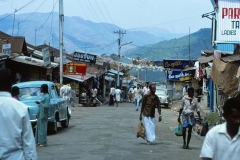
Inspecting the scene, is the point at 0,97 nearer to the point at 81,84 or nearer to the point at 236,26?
the point at 236,26

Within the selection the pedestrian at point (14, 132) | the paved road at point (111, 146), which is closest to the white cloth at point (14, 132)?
the pedestrian at point (14, 132)

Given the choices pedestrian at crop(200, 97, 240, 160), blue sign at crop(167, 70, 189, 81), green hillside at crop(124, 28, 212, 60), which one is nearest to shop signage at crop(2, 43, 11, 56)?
pedestrian at crop(200, 97, 240, 160)

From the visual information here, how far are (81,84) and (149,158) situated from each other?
35426 mm

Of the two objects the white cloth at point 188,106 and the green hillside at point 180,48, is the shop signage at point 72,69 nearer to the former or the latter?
the white cloth at point 188,106

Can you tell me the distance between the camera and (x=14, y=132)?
5.00 m

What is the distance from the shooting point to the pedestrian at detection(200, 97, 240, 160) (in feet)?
15.7

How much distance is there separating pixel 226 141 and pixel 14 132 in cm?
210

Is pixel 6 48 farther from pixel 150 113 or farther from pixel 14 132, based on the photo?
pixel 14 132

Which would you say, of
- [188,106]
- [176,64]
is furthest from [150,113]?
[176,64]

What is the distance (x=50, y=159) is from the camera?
1148 centimetres

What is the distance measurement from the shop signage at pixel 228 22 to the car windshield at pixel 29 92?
6661 millimetres

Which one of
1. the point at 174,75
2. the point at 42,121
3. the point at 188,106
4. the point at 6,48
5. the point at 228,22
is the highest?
the point at 228,22

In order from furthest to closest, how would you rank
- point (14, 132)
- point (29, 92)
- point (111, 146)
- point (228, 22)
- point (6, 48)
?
1. point (6, 48)
2. point (29, 92)
3. point (228, 22)
4. point (111, 146)
5. point (14, 132)

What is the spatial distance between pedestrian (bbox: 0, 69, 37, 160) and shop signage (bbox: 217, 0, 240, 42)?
41.9 feet
